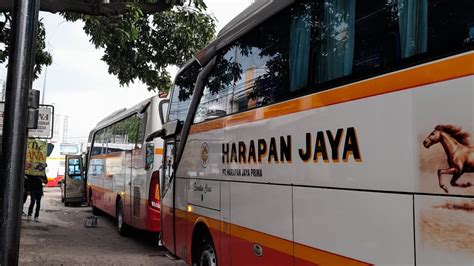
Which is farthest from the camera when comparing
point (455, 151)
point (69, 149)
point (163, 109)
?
point (69, 149)

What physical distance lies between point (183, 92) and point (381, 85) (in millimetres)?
4561

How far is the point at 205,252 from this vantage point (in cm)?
582

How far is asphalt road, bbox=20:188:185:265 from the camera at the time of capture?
28.1 ft

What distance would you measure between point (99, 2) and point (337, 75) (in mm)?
5299

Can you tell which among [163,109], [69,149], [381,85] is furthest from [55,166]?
[381,85]

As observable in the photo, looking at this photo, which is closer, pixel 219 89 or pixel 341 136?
pixel 341 136

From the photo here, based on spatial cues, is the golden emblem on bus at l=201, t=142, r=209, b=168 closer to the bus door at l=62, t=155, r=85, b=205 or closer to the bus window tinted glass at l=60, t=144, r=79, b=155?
the bus door at l=62, t=155, r=85, b=205

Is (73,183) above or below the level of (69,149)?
below

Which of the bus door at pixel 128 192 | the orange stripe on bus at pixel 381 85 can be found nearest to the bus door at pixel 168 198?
the orange stripe on bus at pixel 381 85

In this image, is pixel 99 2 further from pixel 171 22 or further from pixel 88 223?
pixel 88 223

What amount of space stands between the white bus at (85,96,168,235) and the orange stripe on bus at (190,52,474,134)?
565cm

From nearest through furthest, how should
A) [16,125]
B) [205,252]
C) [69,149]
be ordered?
[16,125]
[205,252]
[69,149]

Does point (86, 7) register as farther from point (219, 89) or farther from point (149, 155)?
point (149, 155)

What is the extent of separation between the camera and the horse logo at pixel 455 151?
93.6 inches
